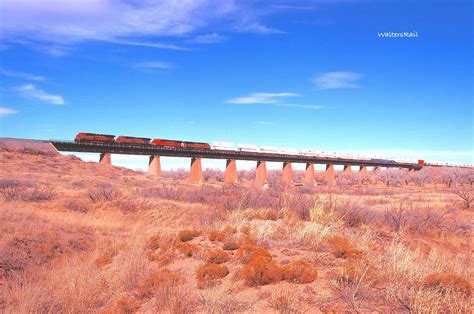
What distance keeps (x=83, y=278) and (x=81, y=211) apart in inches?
508

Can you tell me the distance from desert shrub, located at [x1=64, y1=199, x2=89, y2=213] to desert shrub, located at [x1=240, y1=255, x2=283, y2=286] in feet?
51.7

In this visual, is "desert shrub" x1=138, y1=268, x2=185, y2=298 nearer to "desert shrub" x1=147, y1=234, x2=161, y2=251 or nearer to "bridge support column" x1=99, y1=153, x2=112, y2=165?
"desert shrub" x1=147, y1=234, x2=161, y2=251

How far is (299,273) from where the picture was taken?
8.12m

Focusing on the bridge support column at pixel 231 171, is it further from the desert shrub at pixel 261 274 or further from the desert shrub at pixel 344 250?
the desert shrub at pixel 261 274

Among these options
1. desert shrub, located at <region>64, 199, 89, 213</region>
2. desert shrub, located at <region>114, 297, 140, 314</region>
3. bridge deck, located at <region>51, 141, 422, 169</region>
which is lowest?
desert shrub, located at <region>64, 199, 89, 213</region>

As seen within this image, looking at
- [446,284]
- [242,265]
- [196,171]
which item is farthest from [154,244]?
[196,171]

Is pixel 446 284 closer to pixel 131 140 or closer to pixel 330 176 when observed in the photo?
pixel 131 140

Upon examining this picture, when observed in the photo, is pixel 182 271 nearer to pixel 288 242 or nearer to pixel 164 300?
pixel 164 300

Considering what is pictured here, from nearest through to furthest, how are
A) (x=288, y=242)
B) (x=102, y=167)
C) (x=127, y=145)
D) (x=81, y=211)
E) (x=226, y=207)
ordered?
(x=288, y=242), (x=226, y=207), (x=81, y=211), (x=127, y=145), (x=102, y=167)

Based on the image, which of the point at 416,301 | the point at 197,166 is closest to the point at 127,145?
the point at 197,166

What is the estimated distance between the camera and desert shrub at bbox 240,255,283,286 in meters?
8.12

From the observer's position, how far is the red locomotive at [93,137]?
42.6m

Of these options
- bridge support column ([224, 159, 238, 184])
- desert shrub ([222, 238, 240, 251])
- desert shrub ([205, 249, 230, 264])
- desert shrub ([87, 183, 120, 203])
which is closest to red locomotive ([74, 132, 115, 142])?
bridge support column ([224, 159, 238, 184])

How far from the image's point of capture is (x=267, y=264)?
843cm
